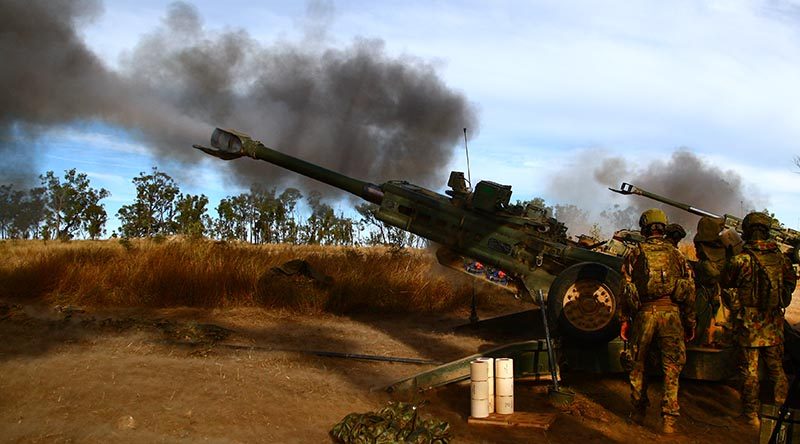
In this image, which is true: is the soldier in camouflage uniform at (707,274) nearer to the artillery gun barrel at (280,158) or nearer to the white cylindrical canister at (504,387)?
the white cylindrical canister at (504,387)

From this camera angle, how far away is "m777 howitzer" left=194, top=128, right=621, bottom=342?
661cm

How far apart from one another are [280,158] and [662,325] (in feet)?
17.3

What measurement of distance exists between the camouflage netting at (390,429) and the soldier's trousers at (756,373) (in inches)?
107

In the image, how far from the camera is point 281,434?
5004mm

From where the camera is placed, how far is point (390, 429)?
4.89 m

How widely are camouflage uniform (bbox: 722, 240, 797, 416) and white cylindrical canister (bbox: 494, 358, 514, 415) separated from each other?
1990 mm

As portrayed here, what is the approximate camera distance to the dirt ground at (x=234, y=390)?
16.5 feet

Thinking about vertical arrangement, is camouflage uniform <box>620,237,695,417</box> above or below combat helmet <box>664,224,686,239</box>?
below

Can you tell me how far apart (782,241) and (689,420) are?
5321 millimetres

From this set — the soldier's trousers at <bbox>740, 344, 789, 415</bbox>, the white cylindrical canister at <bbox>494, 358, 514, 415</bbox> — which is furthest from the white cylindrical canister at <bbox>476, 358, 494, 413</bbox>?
the soldier's trousers at <bbox>740, 344, 789, 415</bbox>

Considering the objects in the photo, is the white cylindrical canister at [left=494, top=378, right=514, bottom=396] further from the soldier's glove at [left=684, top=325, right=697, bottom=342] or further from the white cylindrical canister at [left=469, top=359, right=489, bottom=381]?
the soldier's glove at [left=684, top=325, right=697, bottom=342]

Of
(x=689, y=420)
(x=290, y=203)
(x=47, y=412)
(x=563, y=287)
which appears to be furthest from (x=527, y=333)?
(x=290, y=203)

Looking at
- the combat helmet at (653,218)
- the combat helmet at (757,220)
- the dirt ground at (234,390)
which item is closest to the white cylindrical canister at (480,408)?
the dirt ground at (234,390)

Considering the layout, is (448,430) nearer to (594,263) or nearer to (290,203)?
(594,263)
